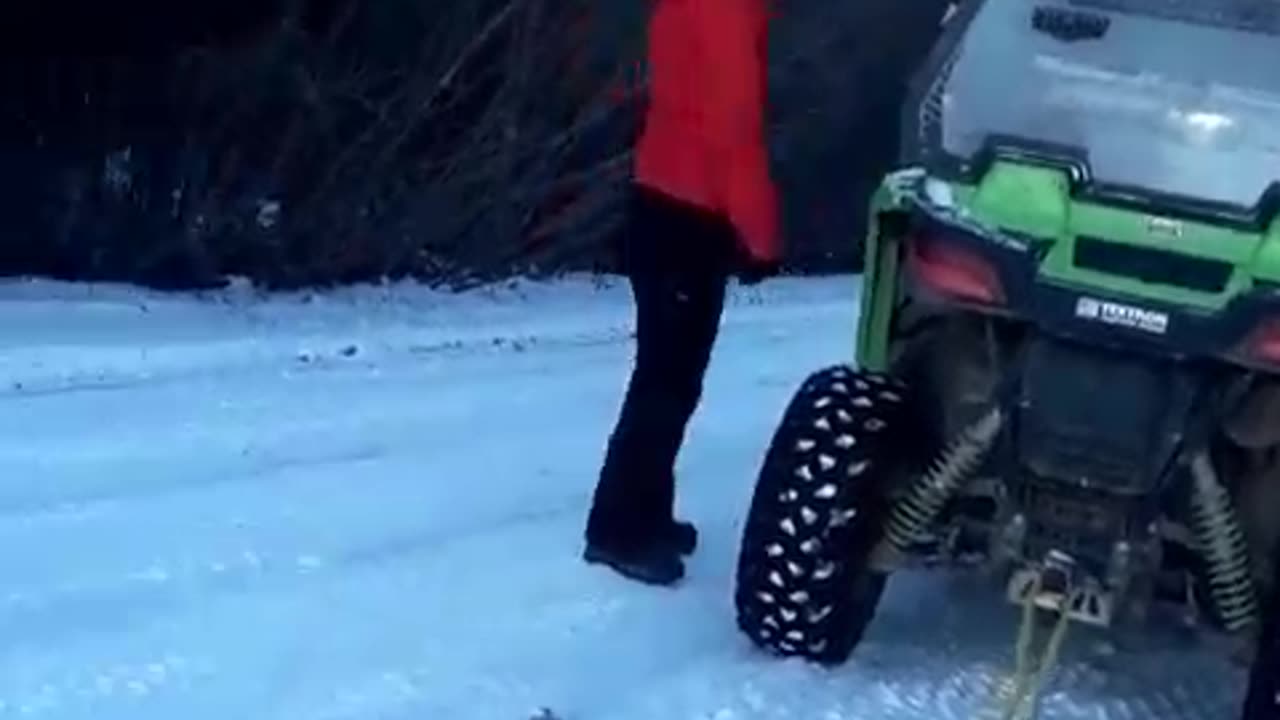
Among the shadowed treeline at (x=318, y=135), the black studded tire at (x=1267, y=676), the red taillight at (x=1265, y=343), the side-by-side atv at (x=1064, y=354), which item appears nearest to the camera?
the red taillight at (x=1265, y=343)

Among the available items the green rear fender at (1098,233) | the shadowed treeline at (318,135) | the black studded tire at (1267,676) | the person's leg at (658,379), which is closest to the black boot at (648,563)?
the person's leg at (658,379)

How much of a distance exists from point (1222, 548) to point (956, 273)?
0.73 m

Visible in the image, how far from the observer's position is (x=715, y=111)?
6.17m

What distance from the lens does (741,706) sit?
5.85 m

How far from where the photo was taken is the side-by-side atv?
5.41 m

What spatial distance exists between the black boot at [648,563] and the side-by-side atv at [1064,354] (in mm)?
554

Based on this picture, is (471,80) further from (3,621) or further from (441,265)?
(3,621)

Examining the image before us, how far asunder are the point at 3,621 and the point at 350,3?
680 centimetres

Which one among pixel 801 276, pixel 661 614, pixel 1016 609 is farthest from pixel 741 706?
pixel 801 276

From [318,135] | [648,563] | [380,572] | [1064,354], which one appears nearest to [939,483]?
[1064,354]

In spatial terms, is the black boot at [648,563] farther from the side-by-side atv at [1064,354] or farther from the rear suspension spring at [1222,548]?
the rear suspension spring at [1222,548]

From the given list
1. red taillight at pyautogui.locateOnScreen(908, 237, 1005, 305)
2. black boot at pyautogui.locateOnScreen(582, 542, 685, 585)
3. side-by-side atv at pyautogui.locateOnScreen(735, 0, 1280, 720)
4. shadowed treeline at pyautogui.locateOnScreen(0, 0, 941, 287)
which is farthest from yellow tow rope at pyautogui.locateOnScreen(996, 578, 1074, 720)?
shadowed treeline at pyautogui.locateOnScreen(0, 0, 941, 287)

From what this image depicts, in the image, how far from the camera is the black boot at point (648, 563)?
258 inches

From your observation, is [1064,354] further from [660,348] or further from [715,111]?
[660,348]
